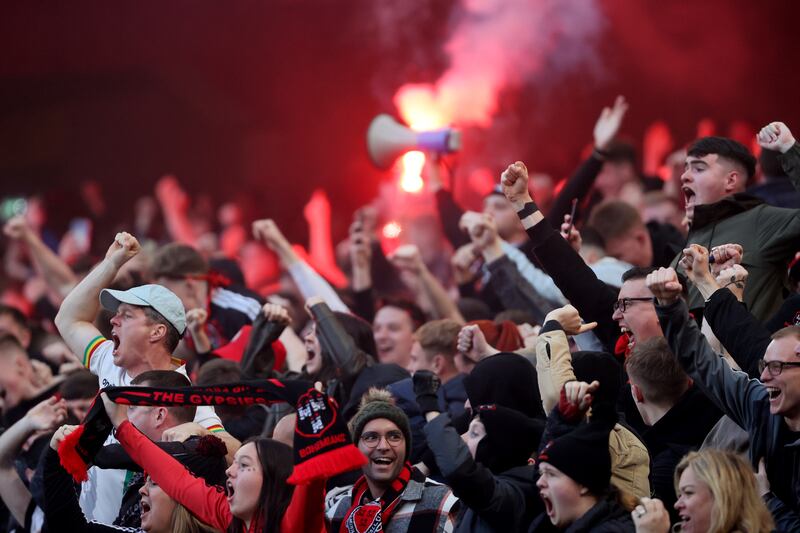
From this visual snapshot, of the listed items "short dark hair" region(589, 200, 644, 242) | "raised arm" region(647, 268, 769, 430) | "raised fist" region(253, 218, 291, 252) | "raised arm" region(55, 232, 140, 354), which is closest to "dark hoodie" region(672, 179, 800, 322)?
"raised arm" region(647, 268, 769, 430)

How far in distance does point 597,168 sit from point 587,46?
3768mm

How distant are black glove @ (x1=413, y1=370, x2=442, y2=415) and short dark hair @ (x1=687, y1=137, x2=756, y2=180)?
1.60 m

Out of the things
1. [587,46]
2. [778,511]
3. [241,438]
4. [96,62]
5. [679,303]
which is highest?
[96,62]

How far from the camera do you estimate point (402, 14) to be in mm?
12047

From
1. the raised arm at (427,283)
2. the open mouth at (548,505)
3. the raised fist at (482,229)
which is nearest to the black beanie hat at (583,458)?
the open mouth at (548,505)

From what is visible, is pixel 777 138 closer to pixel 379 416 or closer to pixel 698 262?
pixel 698 262

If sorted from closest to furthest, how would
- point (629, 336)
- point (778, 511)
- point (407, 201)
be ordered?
point (778, 511)
point (629, 336)
point (407, 201)

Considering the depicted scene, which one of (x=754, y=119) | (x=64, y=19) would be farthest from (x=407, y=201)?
(x=64, y=19)

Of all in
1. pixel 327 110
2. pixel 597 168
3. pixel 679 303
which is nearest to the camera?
pixel 679 303

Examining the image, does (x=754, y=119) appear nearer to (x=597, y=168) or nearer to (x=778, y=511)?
(x=597, y=168)

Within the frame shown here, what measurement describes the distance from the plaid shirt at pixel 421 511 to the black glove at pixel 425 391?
0.88 ft

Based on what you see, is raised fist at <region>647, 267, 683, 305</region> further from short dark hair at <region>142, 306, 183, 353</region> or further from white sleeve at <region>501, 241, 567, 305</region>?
white sleeve at <region>501, 241, 567, 305</region>

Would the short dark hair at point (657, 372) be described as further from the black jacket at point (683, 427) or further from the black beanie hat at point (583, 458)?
the black beanie hat at point (583, 458)

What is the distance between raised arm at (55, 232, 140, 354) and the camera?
5.73m
